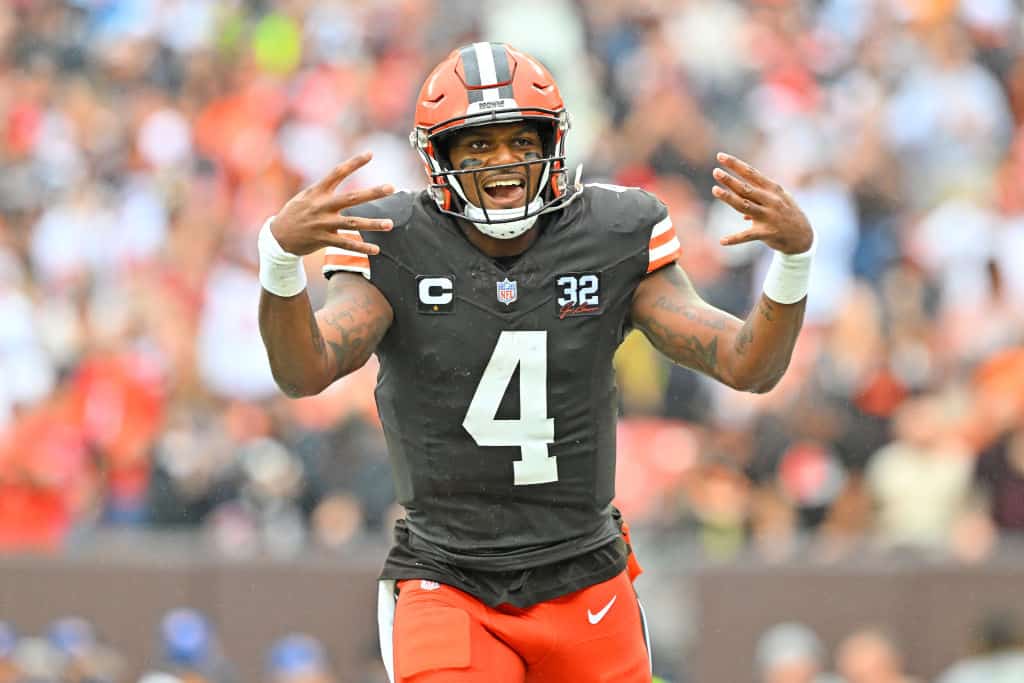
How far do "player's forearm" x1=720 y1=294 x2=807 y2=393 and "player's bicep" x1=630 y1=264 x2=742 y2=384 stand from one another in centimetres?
5

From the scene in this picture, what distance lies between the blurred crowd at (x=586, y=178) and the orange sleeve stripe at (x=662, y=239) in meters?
4.55

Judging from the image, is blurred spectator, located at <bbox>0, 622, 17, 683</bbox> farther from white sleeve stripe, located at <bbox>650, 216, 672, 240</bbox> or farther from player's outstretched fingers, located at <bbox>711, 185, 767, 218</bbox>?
player's outstretched fingers, located at <bbox>711, 185, 767, 218</bbox>

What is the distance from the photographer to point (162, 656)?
8.91 m

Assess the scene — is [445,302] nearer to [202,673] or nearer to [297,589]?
[202,673]

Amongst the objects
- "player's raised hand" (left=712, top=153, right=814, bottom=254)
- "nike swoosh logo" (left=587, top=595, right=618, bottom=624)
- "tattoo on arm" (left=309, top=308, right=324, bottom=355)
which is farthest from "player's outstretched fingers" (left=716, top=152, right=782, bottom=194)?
"nike swoosh logo" (left=587, top=595, right=618, bottom=624)

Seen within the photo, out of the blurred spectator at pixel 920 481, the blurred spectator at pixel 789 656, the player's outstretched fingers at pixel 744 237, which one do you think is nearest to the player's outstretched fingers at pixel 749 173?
the player's outstretched fingers at pixel 744 237

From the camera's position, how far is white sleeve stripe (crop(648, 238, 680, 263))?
198 inches

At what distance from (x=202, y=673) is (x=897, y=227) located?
5.05 m

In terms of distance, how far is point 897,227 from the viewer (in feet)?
37.1

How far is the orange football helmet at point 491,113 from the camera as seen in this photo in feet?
15.9

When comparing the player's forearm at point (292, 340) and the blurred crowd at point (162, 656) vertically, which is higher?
the player's forearm at point (292, 340)

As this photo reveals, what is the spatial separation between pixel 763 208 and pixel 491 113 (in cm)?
74

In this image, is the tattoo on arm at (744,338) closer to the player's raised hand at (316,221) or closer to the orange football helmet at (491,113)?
the orange football helmet at (491,113)

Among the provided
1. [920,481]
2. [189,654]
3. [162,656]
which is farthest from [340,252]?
[920,481]
